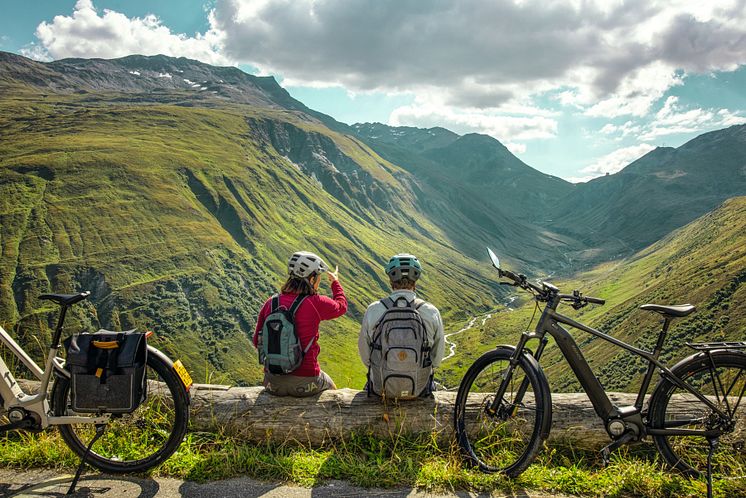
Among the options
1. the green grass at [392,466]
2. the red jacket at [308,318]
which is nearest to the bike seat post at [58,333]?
the green grass at [392,466]

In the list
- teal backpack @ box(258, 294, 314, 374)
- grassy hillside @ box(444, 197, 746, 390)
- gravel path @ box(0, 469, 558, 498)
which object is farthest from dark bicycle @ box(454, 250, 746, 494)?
grassy hillside @ box(444, 197, 746, 390)

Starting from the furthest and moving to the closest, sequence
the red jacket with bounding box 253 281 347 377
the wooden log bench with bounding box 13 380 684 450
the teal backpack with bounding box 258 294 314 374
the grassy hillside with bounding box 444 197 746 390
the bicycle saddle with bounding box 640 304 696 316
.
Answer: the grassy hillside with bounding box 444 197 746 390
the red jacket with bounding box 253 281 347 377
the teal backpack with bounding box 258 294 314 374
the wooden log bench with bounding box 13 380 684 450
the bicycle saddle with bounding box 640 304 696 316

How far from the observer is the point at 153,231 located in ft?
554

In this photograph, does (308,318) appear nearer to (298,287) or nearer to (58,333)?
(298,287)

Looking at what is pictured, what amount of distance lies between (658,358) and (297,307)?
521cm

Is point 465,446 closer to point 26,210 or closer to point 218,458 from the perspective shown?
point 218,458

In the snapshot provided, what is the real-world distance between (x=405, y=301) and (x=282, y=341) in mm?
2020

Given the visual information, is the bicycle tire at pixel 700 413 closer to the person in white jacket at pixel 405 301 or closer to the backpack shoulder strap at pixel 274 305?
the person in white jacket at pixel 405 301

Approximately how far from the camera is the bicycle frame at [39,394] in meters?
6.23

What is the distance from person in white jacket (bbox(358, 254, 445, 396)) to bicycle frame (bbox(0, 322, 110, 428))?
12.3 ft

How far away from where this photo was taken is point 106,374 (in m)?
6.03

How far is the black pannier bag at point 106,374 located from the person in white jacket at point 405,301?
10.3ft

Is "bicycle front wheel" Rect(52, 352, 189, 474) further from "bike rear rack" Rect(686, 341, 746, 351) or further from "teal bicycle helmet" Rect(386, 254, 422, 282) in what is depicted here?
"bike rear rack" Rect(686, 341, 746, 351)

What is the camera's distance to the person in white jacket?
7.21m
